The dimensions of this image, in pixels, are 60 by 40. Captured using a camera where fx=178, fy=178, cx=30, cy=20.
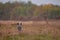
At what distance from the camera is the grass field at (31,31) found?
284 cm

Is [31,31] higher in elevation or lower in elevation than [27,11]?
lower

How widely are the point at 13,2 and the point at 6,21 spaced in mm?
331

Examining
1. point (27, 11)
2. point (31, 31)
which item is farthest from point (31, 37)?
point (27, 11)

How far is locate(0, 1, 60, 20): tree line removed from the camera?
9.44 feet

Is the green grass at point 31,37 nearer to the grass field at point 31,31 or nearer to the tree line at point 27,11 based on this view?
the grass field at point 31,31

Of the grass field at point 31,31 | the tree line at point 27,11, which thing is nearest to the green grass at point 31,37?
the grass field at point 31,31

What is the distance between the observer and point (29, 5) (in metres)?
2.90

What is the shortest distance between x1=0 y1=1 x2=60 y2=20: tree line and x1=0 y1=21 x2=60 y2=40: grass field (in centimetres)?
8

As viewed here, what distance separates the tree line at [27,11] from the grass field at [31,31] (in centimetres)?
8

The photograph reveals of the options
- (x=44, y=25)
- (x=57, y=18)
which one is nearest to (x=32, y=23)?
(x=44, y=25)

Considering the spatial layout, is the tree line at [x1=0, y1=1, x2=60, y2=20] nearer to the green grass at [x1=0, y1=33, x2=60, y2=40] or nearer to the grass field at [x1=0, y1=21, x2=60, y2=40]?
the grass field at [x1=0, y1=21, x2=60, y2=40]

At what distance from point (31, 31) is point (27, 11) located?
331 mm

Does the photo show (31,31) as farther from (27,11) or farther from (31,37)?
(27,11)

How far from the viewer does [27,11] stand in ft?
9.48
